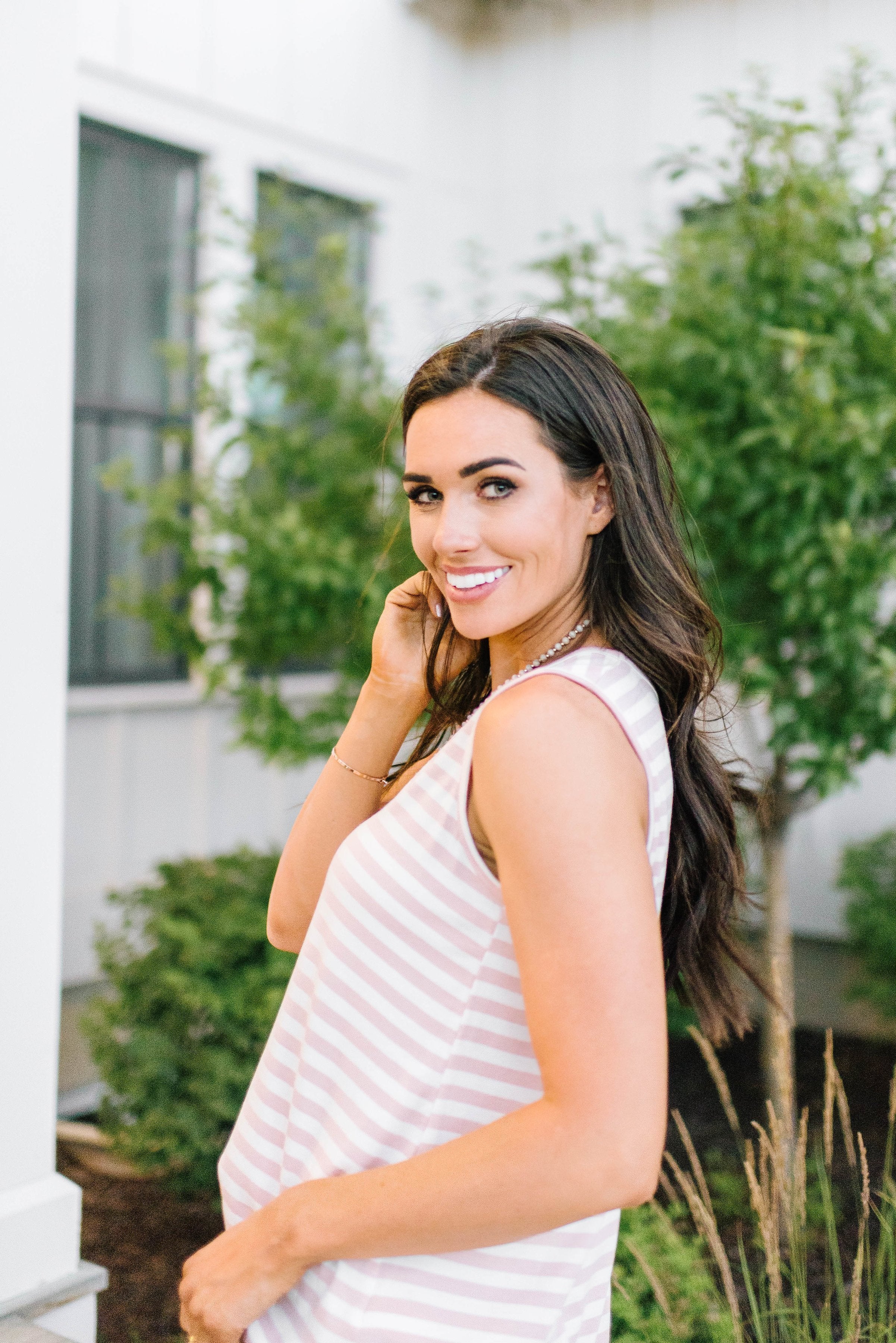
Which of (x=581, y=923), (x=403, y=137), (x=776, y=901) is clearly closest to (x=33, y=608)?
(x=581, y=923)

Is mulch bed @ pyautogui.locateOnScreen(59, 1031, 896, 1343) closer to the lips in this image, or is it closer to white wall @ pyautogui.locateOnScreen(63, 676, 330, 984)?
white wall @ pyautogui.locateOnScreen(63, 676, 330, 984)

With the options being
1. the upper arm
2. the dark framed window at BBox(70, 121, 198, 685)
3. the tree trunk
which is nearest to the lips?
the upper arm

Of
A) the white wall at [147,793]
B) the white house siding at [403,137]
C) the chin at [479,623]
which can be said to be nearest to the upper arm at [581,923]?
the chin at [479,623]

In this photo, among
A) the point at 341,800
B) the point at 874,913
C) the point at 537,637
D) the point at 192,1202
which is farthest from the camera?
the point at 874,913

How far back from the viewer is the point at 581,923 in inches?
37.1

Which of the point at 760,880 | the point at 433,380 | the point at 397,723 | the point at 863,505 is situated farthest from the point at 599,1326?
the point at 760,880

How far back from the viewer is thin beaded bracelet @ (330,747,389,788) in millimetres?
1483

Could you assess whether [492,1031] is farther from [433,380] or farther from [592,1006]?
[433,380]

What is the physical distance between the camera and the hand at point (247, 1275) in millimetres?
1082

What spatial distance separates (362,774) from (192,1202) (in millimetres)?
2548

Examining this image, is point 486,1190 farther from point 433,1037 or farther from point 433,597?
point 433,597

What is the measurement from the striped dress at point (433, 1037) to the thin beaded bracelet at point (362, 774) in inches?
12.9

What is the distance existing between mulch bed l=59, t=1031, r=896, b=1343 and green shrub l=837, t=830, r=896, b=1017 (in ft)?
0.99

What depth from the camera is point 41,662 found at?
217 cm
